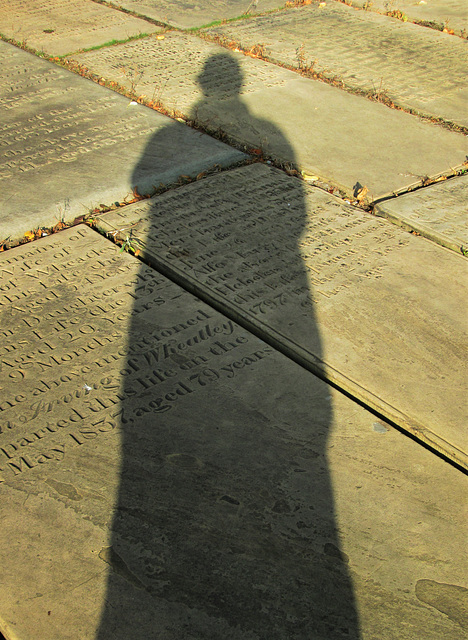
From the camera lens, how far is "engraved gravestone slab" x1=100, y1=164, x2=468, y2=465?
8.67 feet

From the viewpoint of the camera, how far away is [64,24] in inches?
288

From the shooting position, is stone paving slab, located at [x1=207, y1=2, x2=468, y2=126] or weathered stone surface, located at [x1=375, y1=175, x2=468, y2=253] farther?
stone paving slab, located at [x1=207, y1=2, x2=468, y2=126]

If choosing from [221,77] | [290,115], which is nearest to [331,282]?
[290,115]

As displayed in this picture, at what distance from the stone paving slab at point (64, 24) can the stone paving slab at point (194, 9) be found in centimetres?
31

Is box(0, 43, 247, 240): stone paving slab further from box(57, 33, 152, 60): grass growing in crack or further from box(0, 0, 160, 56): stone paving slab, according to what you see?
box(0, 0, 160, 56): stone paving slab

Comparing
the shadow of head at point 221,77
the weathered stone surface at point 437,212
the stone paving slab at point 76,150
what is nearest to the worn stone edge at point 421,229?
the weathered stone surface at point 437,212

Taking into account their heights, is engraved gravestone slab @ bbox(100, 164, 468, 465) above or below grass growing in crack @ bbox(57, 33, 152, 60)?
below

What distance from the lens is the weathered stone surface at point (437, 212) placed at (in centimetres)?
364

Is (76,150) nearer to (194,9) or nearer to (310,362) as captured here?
(310,362)

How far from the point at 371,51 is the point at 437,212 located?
11.8 feet

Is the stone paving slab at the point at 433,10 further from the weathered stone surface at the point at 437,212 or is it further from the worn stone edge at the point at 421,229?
the worn stone edge at the point at 421,229

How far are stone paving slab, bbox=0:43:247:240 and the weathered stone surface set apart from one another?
125cm

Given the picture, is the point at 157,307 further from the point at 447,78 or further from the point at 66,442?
the point at 447,78

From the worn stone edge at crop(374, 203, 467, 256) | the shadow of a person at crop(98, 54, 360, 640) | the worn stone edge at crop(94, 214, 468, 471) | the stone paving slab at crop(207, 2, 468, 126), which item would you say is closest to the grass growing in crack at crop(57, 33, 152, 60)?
the stone paving slab at crop(207, 2, 468, 126)
